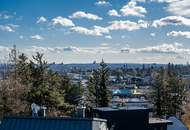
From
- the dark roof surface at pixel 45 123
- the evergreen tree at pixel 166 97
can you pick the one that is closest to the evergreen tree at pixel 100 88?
the evergreen tree at pixel 166 97

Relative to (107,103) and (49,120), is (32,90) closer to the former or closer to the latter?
(107,103)

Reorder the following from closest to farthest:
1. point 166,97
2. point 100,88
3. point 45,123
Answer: point 45,123
point 100,88
point 166,97

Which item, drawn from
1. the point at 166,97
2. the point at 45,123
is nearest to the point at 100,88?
the point at 166,97

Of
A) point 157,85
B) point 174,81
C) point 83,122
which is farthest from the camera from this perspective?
point 174,81

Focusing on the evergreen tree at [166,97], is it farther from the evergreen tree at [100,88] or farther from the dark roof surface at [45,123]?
the dark roof surface at [45,123]

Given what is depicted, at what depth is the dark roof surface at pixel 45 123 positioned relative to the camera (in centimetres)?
2728

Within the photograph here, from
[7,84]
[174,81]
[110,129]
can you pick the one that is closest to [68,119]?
[110,129]

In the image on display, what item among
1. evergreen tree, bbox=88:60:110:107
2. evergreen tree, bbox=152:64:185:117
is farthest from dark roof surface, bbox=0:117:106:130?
evergreen tree, bbox=152:64:185:117

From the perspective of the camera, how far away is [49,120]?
1093 inches

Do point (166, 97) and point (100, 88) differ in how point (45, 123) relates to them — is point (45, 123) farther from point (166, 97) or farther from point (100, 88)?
point (166, 97)

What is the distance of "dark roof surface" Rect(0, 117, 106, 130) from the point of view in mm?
27281

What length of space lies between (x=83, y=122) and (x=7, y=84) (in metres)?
28.1

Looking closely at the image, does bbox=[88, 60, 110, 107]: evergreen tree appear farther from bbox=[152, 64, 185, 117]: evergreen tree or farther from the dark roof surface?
the dark roof surface

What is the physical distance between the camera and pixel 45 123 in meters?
27.7
